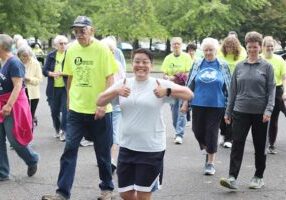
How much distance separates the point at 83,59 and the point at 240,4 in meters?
42.0

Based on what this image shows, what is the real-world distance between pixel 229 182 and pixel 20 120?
104 inches

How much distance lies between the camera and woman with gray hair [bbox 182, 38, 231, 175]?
24.4ft

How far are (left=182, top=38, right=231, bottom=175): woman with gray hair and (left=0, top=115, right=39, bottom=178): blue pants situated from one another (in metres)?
2.08

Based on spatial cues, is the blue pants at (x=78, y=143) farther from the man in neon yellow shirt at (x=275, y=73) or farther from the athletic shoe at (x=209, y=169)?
the man in neon yellow shirt at (x=275, y=73)

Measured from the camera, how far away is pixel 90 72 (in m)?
5.94

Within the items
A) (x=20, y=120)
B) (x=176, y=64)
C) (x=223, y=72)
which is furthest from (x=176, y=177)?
(x=176, y=64)

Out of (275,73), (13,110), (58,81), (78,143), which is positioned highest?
Answer: (275,73)

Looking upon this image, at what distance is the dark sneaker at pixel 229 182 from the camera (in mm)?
6548

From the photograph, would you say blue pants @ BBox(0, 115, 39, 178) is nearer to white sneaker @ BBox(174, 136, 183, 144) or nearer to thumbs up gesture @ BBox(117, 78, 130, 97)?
thumbs up gesture @ BBox(117, 78, 130, 97)

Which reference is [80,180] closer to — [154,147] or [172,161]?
[172,161]

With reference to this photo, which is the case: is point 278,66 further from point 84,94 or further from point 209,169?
point 84,94

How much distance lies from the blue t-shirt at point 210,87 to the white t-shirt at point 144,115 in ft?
8.90

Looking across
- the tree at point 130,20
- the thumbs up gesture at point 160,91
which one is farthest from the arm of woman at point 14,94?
the tree at point 130,20

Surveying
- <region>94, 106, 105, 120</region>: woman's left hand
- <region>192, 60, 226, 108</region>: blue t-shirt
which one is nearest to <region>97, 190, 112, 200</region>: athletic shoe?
<region>94, 106, 105, 120</region>: woman's left hand
